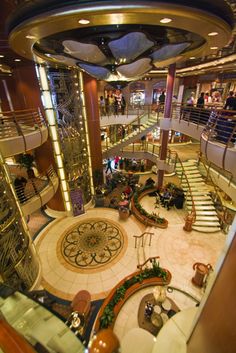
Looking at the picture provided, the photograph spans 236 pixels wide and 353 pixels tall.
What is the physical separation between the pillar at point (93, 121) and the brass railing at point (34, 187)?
277 centimetres

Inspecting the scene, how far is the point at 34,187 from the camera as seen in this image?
6.81 meters

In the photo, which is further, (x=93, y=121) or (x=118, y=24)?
(x=93, y=121)

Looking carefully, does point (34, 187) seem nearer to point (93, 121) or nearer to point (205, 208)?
point (93, 121)

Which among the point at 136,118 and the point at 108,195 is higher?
the point at 136,118

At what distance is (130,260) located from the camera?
24.0 feet

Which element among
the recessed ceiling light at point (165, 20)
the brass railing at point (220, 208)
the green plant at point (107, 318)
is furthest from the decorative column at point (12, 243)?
the brass railing at point (220, 208)

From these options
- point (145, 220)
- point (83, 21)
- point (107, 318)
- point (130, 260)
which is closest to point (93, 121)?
point (145, 220)

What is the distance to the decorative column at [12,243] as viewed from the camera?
15.9 feet

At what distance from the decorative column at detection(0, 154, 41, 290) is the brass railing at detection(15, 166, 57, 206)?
1142mm

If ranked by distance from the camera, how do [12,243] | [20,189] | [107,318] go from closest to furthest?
[107,318] → [12,243] → [20,189]

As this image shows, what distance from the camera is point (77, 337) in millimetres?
1494

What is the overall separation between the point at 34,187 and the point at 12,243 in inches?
88.2

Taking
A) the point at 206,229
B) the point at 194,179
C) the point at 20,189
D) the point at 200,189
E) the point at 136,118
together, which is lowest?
the point at 206,229

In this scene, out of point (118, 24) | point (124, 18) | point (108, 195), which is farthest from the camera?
point (108, 195)
